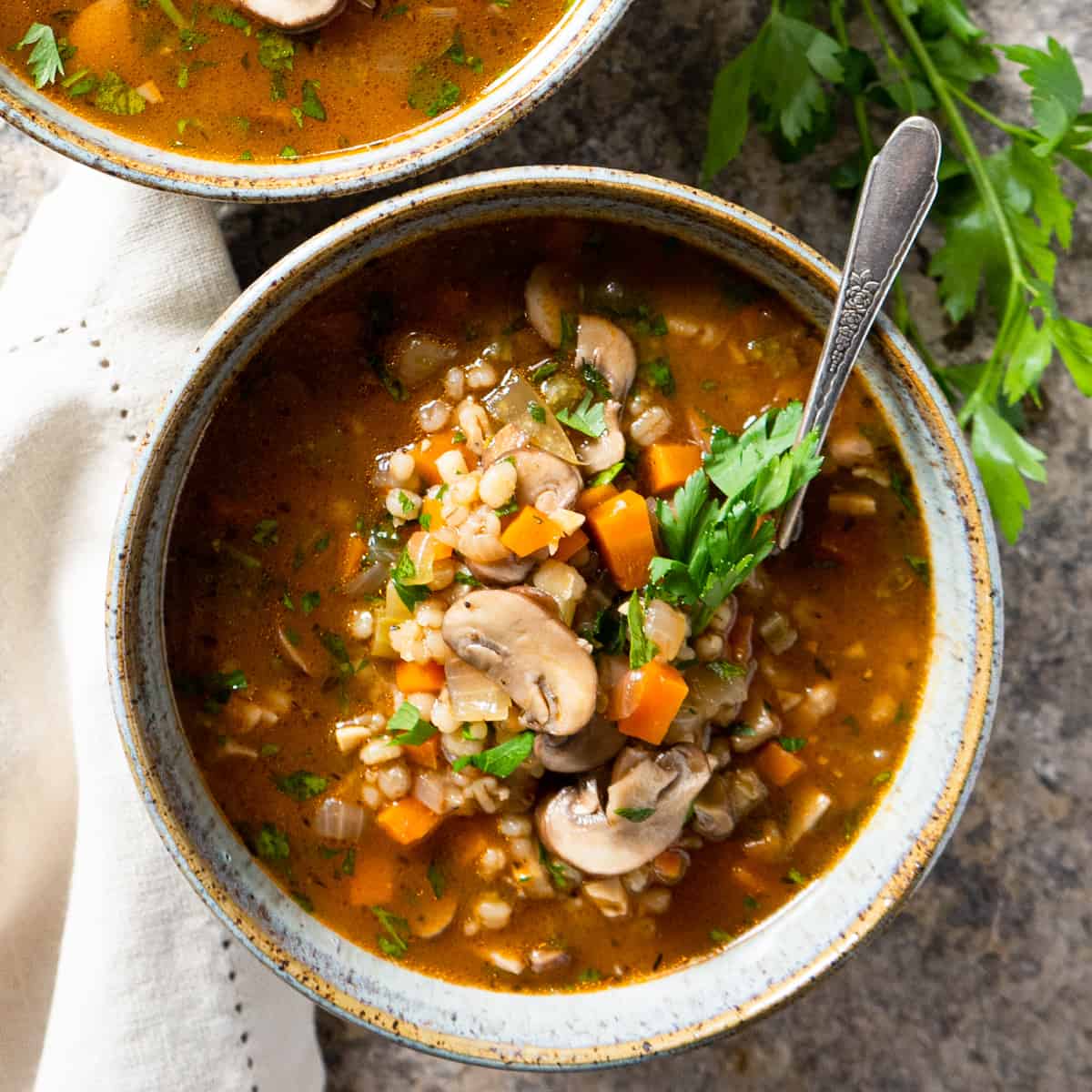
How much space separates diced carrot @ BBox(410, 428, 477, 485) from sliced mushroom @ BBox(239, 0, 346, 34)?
3.05 ft

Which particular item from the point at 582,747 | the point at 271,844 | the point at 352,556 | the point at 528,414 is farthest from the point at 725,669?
the point at 271,844

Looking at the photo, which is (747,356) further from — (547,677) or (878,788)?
(878,788)

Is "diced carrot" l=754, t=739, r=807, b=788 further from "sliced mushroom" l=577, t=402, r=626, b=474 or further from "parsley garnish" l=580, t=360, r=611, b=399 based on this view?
"parsley garnish" l=580, t=360, r=611, b=399

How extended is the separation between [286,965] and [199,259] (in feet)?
5.13

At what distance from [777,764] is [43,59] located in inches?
87.3

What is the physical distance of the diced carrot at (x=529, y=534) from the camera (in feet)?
7.72

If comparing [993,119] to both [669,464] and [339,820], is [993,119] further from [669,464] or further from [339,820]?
[339,820]

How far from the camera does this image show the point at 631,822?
2.44 metres

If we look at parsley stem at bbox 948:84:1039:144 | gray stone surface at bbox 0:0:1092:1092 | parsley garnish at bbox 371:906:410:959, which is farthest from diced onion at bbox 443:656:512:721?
parsley stem at bbox 948:84:1039:144

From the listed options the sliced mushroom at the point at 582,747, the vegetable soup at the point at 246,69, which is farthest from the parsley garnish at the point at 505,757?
the vegetable soup at the point at 246,69

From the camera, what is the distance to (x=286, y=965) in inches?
94.4

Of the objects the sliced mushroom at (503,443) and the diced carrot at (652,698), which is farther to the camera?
the sliced mushroom at (503,443)

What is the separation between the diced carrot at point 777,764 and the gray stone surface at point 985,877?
75cm

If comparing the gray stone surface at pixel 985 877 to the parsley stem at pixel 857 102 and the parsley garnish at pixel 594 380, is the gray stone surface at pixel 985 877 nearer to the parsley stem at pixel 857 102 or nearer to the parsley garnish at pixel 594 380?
the parsley stem at pixel 857 102
